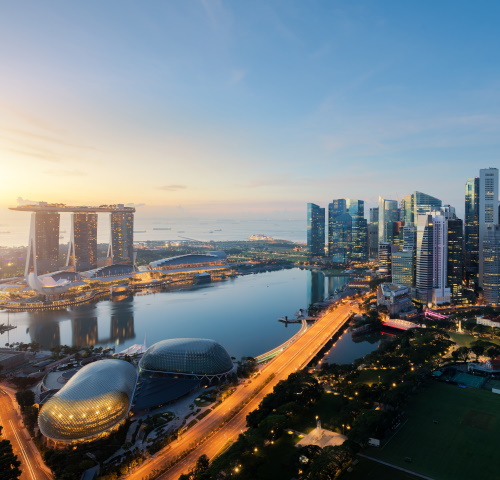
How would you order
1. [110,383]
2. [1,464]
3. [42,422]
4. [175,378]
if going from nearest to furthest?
[1,464]
[42,422]
[110,383]
[175,378]

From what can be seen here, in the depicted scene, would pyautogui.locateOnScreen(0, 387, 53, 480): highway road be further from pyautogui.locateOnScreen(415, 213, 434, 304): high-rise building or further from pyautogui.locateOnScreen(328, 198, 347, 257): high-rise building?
pyautogui.locateOnScreen(328, 198, 347, 257): high-rise building

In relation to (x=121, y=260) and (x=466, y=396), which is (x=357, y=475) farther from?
(x=121, y=260)

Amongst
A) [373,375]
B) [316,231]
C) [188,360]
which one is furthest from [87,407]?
[316,231]

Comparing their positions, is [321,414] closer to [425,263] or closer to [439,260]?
[425,263]

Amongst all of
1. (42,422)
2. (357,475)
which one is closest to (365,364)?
(357,475)

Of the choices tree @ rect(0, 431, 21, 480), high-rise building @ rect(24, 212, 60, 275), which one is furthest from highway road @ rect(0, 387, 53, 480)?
high-rise building @ rect(24, 212, 60, 275)

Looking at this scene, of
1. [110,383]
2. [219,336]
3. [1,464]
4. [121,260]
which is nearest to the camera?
[1,464]
